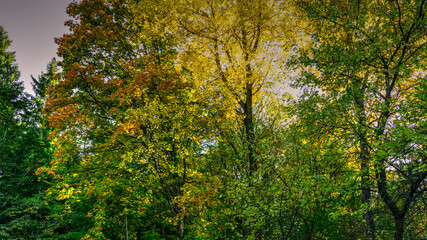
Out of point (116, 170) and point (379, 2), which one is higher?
point (379, 2)

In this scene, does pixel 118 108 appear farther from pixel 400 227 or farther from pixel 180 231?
pixel 400 227

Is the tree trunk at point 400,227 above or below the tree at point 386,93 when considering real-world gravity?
below

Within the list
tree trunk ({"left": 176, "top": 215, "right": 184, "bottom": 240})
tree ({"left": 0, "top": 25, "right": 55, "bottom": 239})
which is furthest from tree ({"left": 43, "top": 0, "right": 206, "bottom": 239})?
tree ({"left": 0, "top": 25, "right": 55, "bottom": 239})

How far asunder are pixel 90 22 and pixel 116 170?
645 cm

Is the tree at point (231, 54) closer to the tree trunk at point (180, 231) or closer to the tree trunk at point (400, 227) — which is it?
the tree trunk at point (180, 231)

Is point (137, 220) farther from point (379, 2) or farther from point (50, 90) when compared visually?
point (379, 2)

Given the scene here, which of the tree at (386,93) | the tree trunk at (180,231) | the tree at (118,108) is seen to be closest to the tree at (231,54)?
the tree at (118,108)

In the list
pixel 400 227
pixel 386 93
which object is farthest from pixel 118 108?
pixel 400 227

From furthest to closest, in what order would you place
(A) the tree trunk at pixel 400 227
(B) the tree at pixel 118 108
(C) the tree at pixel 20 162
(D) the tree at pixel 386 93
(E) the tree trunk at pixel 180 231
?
(C) the tree at pixel 20 162 → (E) the tree trunk at pixel 180 231 → (B) the tree at pixel 118 108 → (A) the tree trunk at pixel 400 227 → (D) the tree at pixel 386 93

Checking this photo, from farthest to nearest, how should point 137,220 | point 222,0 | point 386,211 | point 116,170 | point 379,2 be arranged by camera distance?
1. point 137,220
2. point 116,170
3. point 222,0
4. point 379,2
5. point 386,211

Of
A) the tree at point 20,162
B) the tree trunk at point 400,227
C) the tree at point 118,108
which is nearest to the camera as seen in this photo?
the tree trunk at point 400,227

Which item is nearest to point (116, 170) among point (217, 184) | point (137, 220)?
point (217, 184)

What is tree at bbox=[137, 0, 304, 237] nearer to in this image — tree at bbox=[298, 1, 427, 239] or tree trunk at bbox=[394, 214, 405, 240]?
tree at bbox=[298, 1, 427, 239]

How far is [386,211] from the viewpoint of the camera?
473 centimetres
